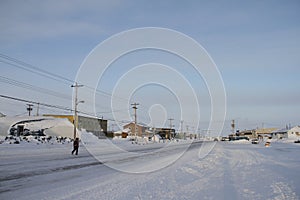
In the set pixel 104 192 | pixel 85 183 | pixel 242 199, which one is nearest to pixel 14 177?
pixel 85 183

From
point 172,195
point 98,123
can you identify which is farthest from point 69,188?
point 98,123

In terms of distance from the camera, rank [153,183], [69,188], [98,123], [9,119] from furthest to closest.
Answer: [98,123], [9,119], [153,183], [69,188]

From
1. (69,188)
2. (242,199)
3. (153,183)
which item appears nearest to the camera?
(242,199)

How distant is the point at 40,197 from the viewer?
8.03 metres

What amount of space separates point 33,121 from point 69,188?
57.3m

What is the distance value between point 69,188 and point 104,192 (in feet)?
4.24

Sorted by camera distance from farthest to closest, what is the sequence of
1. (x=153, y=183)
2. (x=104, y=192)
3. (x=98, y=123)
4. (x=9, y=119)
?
(x=98, y=123), (x=9, y=119), (x=153, y=183), (x=104, y=192)

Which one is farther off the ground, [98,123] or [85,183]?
[98,123]

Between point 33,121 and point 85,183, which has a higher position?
point 33,121

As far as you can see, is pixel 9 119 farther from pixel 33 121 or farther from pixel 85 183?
pixel 85 183

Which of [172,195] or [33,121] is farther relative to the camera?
[33,121]

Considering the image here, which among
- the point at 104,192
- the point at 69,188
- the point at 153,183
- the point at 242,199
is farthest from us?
the point at 153,183

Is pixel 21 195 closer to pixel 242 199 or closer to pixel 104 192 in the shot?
pixel 104 192

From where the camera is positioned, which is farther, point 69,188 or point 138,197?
point 69,188
